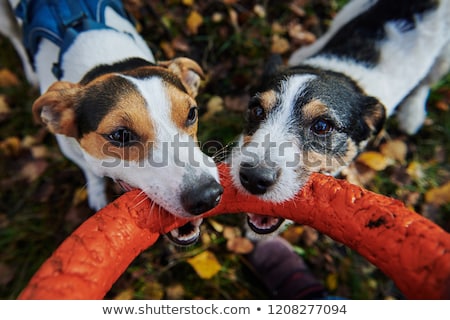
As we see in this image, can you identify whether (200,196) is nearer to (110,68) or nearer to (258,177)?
(258,177)

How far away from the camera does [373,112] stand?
3100 mm

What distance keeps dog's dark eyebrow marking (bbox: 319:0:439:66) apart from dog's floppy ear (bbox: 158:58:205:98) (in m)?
1.48

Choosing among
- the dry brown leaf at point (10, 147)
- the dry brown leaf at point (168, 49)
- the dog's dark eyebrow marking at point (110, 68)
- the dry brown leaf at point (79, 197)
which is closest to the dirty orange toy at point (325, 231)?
the dog's dark eyebrow marking at point (110, 68)

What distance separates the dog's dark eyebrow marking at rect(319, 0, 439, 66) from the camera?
3666 millimetres

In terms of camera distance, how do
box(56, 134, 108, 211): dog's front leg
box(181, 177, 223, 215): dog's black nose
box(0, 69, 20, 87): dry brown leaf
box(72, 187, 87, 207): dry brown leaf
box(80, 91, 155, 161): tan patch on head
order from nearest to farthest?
box(181, 177, 223, 215): dog's black nose < box(80, 91, 155, 161): tan patch on head < box(56, 134, 108, 211): dog's front leg < box(72, 187, 87, 207): dry brown leaf < box(0, 69, 20, 87): dry brown leaf

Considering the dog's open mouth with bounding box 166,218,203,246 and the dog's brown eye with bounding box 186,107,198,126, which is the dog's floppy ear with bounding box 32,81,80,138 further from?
the dog's open mouth with bounding box 166,218,203,246

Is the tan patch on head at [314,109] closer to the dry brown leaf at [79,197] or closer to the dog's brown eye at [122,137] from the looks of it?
the dog's brown eye at [122,137]

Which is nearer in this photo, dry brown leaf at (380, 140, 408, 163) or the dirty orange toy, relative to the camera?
the dirty orange toy

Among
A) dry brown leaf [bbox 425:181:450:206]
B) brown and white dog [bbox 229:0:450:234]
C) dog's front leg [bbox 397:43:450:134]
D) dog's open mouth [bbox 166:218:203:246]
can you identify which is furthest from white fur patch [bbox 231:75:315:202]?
dry brown leaf [bbox 425:181:450:206]

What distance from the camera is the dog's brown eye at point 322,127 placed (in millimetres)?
2855

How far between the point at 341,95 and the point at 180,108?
52.1 inches

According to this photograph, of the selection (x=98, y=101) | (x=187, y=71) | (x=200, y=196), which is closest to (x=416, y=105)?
(x=187, y=71)

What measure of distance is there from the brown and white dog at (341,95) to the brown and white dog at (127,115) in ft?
1.43

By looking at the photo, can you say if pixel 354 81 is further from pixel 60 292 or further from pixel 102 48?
pixel 60 292
